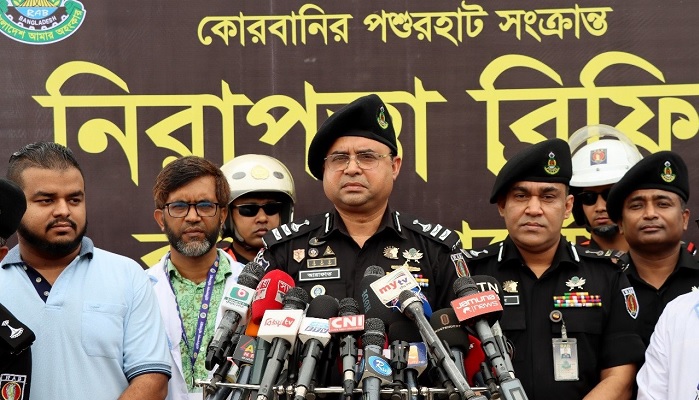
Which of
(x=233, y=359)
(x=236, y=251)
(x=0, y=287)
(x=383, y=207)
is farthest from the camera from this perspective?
(x=236, y=251)

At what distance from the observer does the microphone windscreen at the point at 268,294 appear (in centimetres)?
297

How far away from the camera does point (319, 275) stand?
3.55 meters

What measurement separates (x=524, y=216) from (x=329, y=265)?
896 millimetres

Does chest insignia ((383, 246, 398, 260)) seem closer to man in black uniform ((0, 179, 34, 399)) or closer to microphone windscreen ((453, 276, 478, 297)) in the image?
microphone windscreen ((453, 276, 478, 297))

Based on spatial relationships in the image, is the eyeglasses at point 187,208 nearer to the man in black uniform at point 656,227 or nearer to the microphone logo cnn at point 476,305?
the microphone logo cnn at point 476,305

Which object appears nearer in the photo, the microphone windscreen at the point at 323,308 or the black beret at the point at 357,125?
the microphone windscreen at the point at 323,308

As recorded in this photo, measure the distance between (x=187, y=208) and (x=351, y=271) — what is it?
1.00 meters

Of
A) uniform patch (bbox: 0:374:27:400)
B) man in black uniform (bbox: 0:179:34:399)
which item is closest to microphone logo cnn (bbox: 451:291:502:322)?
man in black uniform (bbox: 0:179:34:399)

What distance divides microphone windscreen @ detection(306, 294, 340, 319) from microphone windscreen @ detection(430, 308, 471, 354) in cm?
32

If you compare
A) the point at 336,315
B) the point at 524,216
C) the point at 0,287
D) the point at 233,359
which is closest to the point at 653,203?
the point at 524,216

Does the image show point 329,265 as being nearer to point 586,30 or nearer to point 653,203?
point 653,203

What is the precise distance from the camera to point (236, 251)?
5.09 m

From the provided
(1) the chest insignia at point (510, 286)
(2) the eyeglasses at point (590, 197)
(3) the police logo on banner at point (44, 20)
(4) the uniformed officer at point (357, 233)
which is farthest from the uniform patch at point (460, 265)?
(3) the police logo on banner at point (44, 20)

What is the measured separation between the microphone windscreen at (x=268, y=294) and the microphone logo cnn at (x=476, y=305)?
56cm
